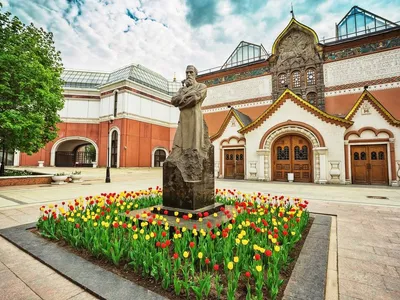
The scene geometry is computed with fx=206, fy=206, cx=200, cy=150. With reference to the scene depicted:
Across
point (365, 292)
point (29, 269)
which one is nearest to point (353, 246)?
point (365, 292)

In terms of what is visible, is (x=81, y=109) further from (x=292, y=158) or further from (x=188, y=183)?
(x=188, y=183)

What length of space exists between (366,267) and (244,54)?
1042 inches

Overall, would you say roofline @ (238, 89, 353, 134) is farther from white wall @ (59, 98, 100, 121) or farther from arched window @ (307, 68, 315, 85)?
white wall @ (59, 98, 100, 121)

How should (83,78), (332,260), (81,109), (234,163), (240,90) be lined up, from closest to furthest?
1. (332,260)
2. (234,163)
3. (240,90)
4. (81,109)
5. (83,78)

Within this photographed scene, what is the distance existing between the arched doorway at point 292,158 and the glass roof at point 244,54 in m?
13.5

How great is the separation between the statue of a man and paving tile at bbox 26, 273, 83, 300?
319 cm

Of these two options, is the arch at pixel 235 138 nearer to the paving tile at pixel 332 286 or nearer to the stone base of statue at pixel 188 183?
the stone base of statue at pixel 188 183

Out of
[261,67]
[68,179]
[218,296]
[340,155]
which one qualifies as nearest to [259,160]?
[340,155]

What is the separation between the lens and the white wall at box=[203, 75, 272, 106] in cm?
2108

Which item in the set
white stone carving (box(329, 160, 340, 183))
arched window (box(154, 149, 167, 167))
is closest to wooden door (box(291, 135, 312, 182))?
white stone carving (box(329, 160, 340, 183))

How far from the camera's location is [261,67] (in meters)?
21.6

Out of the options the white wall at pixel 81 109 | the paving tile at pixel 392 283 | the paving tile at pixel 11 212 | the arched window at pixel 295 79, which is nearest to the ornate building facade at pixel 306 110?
the arched window at pixel 295 79

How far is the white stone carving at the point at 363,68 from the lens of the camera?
53.2 ft

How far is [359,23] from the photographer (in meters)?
19.6
